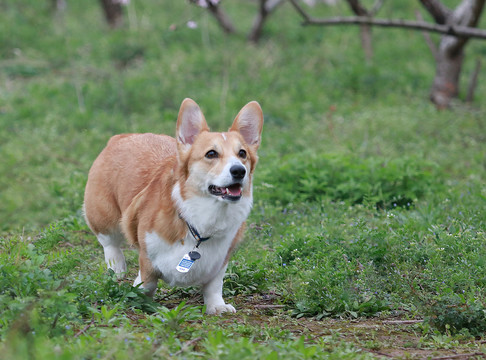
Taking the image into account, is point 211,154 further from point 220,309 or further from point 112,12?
point 112,12

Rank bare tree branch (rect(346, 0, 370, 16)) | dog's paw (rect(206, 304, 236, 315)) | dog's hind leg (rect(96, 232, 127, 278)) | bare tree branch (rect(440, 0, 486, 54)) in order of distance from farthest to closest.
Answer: bare tree branch (rect(346, 0, 370, 16))
bare tree branch (rect(440, 0, 486, 54))
dog's hind leg (rect(96, 232, 127, 278))
dog's paw (rect(206, 304, 236, 315))

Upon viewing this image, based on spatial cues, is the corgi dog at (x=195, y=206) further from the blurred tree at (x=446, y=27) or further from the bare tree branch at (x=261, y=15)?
the bare tree branch at (x=261, y=15)

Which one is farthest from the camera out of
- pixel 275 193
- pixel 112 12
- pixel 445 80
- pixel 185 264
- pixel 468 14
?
pixel 112 12

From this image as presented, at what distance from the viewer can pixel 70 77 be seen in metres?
12.1

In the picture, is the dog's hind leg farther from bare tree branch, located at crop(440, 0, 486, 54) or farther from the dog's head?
bare tree branch, located at crop(440, 0, 486, 54)

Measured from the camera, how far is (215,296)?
4219 mm

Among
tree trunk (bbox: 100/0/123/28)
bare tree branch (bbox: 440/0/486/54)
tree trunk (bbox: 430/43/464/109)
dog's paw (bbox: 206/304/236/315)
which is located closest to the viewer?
dog's paw (bbox: 206/304/236/315)

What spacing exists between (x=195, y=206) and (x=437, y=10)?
6.77 meters

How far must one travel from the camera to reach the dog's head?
3914 millimetres

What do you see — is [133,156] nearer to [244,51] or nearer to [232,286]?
[232,286]

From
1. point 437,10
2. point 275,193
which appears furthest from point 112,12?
point 275,193

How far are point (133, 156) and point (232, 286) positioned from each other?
129 centimetres

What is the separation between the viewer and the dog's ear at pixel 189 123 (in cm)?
422

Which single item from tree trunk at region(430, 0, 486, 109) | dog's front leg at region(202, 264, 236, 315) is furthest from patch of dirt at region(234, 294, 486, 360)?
tree trunk at region(430, 0, 486, 109)
